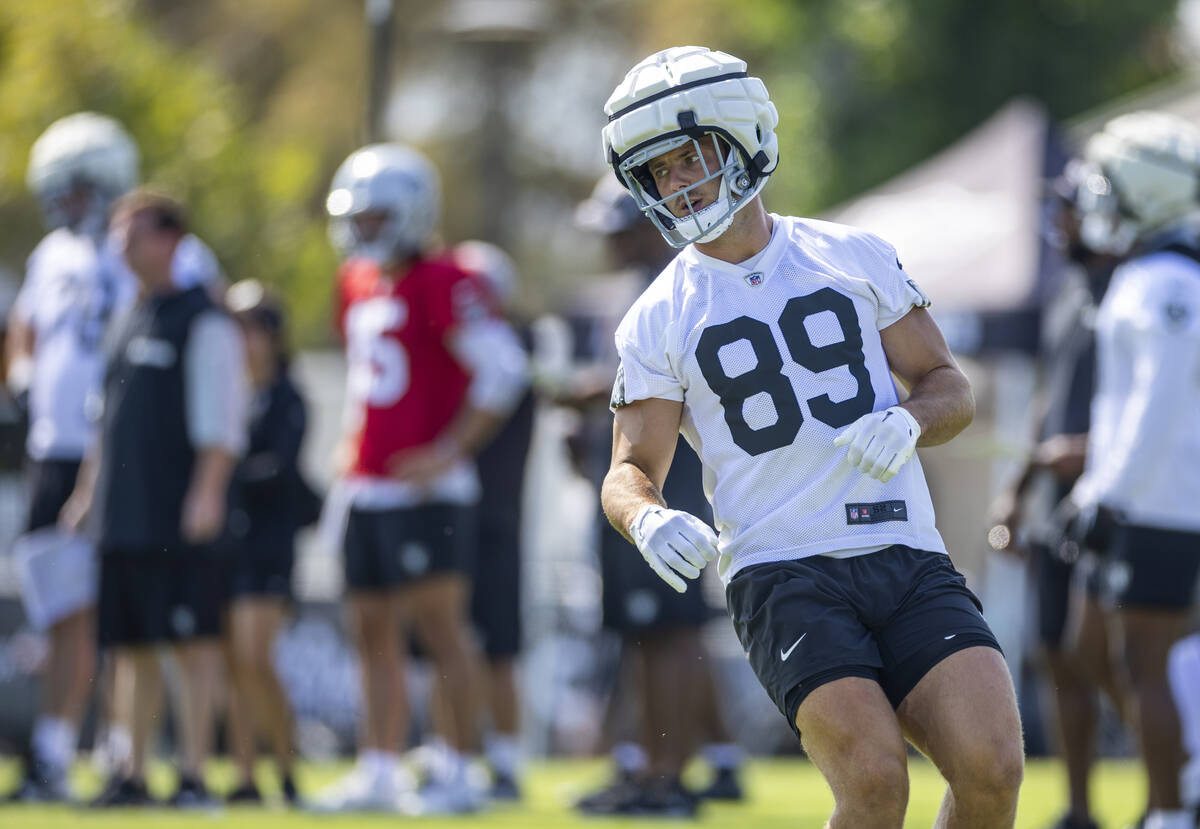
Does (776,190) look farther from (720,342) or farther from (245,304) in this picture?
(720,342)

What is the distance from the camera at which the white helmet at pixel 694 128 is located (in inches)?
165

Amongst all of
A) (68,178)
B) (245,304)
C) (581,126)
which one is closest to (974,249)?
(245,304)

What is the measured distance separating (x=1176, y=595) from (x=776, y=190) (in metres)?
19.6

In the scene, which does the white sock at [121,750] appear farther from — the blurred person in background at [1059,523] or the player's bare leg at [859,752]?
the player's bare leg at [859,752]

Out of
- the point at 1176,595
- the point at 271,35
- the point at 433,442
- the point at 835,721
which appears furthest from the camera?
the point at 271,35

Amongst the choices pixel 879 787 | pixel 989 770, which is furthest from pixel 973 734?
pixel 879 787

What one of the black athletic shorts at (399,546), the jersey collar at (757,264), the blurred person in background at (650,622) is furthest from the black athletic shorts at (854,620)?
the black athletic shorts at (399,546)

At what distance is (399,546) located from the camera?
768 cm

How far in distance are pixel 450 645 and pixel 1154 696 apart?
2.96 metres

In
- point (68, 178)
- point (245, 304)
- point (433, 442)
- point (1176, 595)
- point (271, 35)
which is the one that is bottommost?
point (1176, 595)

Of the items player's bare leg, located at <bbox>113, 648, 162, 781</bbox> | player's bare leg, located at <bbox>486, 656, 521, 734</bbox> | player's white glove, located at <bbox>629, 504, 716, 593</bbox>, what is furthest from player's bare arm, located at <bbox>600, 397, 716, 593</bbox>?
player's bare leg, located at <bbox>486, 656, 521, 734</bbox>

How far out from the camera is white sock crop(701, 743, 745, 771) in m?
8.08

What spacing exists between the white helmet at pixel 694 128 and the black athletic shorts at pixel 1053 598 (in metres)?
3.21

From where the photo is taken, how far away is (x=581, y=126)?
3162cm
